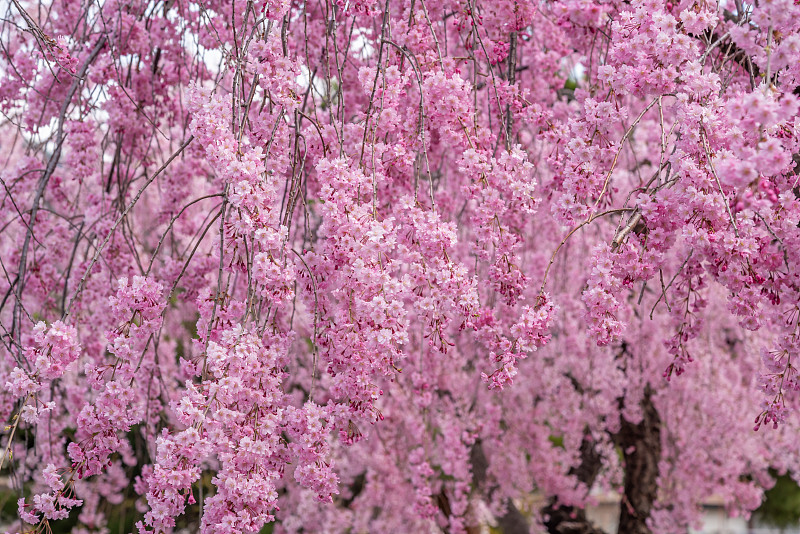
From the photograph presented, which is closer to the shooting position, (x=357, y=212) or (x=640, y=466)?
(x=357, y=212)

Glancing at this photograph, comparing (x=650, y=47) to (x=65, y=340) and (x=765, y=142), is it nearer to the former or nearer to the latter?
(x=765, y=142)

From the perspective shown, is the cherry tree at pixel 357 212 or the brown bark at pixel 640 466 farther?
the brown bark at pixel 640 466

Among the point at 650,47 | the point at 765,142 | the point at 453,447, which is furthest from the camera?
the point at 453,447

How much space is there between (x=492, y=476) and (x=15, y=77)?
16.6 ft

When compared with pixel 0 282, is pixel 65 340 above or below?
below

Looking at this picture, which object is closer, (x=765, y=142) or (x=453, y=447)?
(x=765, y=142)

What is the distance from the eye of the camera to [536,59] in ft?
11.2

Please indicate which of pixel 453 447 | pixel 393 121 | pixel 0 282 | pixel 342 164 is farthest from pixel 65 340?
pixel 453 447

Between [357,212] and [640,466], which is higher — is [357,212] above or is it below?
above

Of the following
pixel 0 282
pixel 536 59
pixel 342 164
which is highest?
pixel 536 59

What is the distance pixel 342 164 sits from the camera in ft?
6.28

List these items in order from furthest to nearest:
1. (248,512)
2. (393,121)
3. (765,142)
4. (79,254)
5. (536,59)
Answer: (79,254)
(536,59)
(393,121)
(248,512)
(765,142)

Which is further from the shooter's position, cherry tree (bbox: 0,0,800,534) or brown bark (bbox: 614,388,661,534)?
brown bark (bbox: 614,388,661,534)

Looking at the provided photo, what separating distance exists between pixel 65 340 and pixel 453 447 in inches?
129
